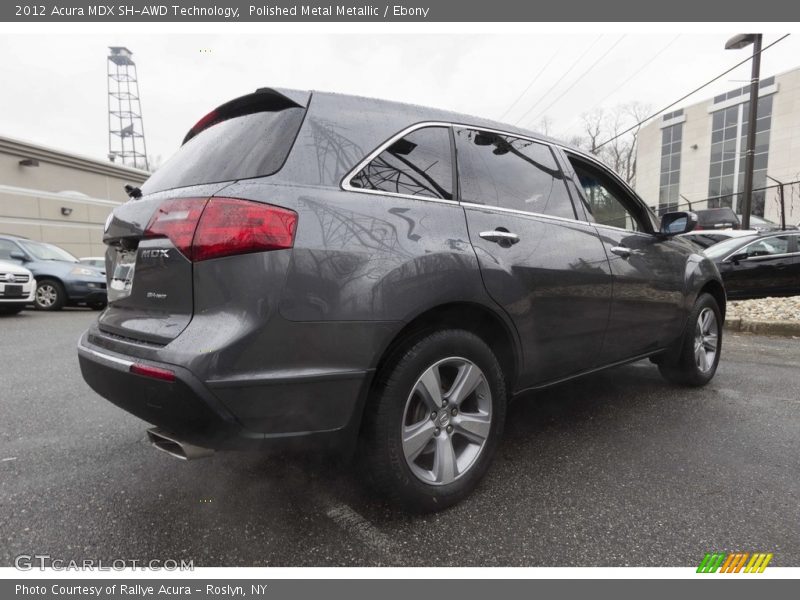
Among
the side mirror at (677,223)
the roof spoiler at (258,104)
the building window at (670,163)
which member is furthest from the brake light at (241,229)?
the building window at (670,163)

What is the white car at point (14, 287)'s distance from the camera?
27.0 ft

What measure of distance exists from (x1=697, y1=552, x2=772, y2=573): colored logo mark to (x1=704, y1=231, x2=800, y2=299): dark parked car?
8375 mm

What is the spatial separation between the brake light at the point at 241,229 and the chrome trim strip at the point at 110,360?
0.47m

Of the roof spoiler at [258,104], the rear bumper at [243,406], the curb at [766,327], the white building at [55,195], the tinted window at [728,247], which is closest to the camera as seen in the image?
the rear bumper at [243,406]

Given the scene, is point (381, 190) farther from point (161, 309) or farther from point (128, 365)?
point (128, 365)

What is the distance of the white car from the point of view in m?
8.23

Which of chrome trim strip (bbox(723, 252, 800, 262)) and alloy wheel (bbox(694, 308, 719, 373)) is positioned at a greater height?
chrome trim strip (bbox(723, 252, 800, 262))

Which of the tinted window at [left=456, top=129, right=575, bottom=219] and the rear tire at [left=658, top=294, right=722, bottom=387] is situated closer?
the tinted window at [left=456, top=129, right=575, bottom=219]

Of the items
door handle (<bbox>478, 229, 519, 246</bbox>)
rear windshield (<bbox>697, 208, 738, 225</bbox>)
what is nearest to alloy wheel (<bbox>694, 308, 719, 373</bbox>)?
door handle (<bbox>478, 229, 519, 246</bbox>)

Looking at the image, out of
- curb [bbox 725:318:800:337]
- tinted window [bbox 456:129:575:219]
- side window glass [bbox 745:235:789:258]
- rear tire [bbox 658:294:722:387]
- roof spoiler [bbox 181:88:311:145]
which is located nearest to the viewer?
roof spoiler [bbox 181:88:311:145]

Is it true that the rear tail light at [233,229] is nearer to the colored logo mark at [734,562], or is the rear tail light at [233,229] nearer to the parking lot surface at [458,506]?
the parking lot surface at [458,506]

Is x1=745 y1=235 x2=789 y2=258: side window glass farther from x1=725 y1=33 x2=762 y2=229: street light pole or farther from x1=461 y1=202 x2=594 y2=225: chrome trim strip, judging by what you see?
x1=461 y1=202 x2=594 y2=225: chrome trim strip

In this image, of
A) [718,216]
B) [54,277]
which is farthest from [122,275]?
[718,216]

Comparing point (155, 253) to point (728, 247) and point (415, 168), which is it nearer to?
point (415, 168)
